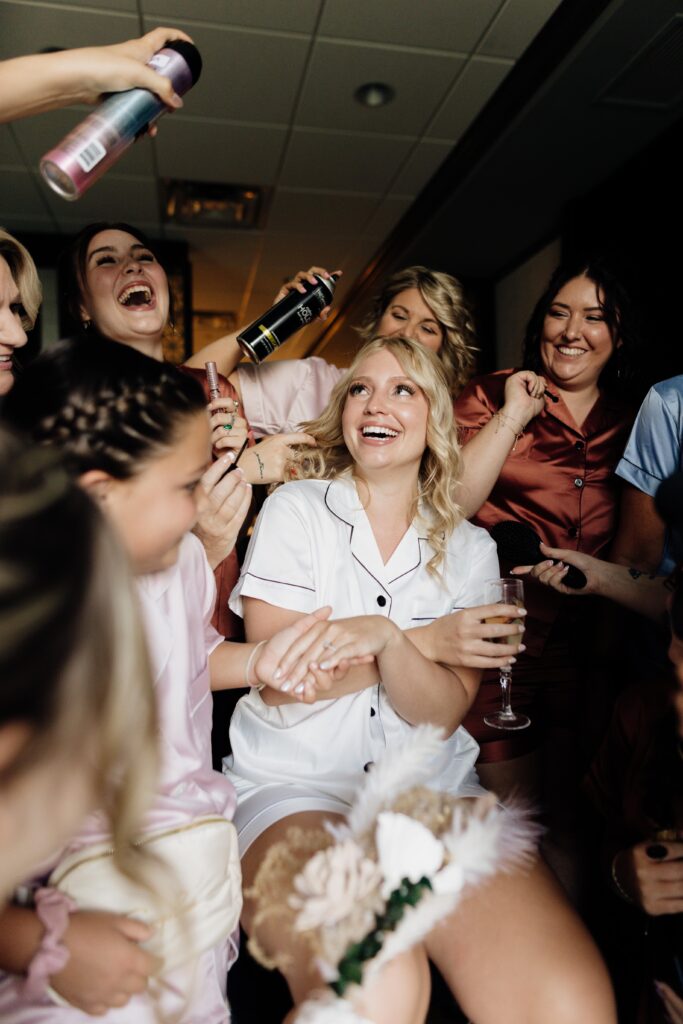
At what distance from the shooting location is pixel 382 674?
4.08 ft

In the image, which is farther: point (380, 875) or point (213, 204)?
point (213, 204)

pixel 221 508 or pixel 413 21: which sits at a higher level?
pixel 413 21

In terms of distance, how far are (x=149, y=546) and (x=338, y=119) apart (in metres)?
3.00

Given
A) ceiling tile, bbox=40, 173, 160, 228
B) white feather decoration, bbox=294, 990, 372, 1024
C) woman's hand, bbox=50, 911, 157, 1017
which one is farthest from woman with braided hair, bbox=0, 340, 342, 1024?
ceiling tile, bbox=40, 173, 160, 228

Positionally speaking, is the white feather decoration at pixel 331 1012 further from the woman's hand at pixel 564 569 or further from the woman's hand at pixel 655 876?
the woman's hand at pixel 564 569

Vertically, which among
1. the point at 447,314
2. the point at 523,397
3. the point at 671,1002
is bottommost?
the point at 671,1002

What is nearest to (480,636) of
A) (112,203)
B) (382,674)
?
(382,674)

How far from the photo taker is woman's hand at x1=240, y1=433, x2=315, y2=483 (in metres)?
1.62

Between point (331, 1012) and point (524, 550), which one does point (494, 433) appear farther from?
point (331, 1012)

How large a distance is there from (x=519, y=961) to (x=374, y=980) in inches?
16.2

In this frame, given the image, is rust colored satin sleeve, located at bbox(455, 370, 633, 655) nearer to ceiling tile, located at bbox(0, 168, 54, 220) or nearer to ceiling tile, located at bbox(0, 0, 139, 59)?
ceiling tile, located at bbox(0, 0, 139, 59)

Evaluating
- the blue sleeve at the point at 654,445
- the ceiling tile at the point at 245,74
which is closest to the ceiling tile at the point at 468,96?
the ceiling tile at the point at 245,74

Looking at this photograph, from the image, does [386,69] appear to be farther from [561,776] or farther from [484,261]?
[561,776]

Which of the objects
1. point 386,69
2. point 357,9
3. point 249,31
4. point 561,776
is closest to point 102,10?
point 249,31
